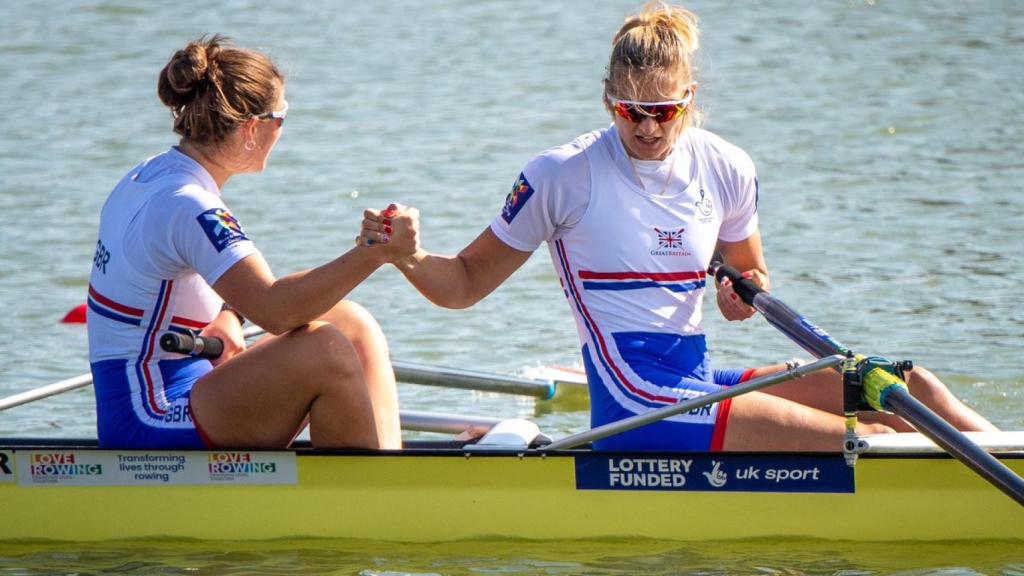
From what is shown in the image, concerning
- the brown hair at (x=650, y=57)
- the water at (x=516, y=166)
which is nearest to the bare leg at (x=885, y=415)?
the water at (x=516, y=166)

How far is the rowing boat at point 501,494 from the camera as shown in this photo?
5.27m

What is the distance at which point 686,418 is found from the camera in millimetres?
5219

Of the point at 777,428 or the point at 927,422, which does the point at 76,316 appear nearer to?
the point at 777,428

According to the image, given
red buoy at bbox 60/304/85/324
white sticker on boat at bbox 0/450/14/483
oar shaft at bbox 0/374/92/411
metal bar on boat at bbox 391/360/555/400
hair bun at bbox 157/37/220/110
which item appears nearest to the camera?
hair bun at bbox 157/37/220/110

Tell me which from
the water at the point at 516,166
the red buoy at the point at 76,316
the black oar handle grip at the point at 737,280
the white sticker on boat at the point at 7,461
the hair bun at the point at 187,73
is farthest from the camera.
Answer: the red buoy at the point at 76,316

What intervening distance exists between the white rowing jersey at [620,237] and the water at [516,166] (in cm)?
42

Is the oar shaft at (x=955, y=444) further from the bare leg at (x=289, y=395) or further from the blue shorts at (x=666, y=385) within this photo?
the bare leg at (x=289, y=395)

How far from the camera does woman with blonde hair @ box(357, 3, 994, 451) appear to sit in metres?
5.17

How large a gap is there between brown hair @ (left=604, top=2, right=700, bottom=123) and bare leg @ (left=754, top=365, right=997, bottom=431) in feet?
3.51

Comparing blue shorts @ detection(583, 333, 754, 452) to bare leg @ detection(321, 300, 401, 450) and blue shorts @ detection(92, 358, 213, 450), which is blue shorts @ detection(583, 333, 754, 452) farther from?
blue shorts @ detection(92, 358, 213, 450)

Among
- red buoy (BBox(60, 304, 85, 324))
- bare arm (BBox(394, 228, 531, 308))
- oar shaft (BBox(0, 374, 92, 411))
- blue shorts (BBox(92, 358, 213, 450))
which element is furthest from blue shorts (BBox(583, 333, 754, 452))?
red buoy (BBox(60, 304, 85, 324))

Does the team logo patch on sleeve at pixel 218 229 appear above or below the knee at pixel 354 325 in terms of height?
above

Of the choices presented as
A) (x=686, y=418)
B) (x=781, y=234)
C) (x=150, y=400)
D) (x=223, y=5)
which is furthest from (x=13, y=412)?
(x=223, y=5)

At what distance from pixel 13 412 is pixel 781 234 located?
19.0ft
